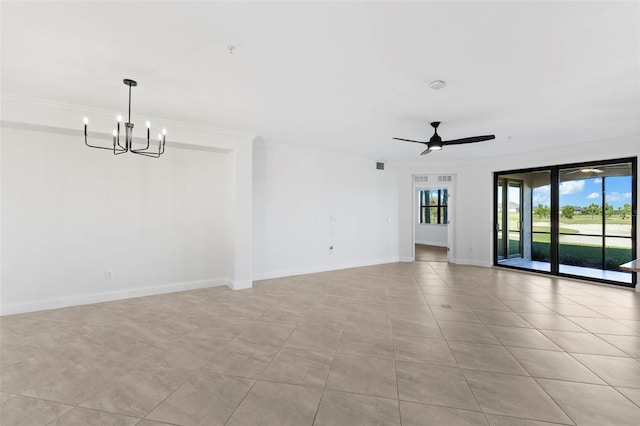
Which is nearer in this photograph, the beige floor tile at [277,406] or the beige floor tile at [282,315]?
the beige floor tile at [277,406]

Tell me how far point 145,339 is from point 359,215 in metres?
5.15

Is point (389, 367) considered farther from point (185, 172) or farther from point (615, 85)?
point (185, 172)

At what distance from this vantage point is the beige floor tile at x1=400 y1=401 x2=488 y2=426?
1.87m

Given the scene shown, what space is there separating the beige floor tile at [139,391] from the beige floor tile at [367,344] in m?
1.51

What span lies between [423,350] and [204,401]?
2036 mm

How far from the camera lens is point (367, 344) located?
2.98 metres

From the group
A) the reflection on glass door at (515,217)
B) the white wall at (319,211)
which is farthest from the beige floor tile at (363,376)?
the reflection on glass door at (515,217)

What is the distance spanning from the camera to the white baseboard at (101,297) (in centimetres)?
380

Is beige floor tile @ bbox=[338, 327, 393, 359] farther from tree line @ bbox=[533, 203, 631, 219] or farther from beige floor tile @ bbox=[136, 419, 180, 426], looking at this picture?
tree line @ bbox=[533, 203, 631, 219]

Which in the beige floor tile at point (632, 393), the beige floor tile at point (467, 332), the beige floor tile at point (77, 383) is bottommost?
the beige floor tile at point (77, 383)

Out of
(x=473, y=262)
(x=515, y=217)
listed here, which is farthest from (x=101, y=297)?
(x=515, y=217)

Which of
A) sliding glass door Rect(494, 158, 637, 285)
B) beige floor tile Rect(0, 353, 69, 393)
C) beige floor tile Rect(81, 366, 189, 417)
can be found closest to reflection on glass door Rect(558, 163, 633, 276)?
sliding glass door Rect(494, 158, 637, 285)

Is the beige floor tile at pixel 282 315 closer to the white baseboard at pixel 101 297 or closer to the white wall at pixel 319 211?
the white baseboard at pixel 101 297

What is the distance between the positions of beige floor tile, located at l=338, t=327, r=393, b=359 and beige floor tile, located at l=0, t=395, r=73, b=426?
221 cm
